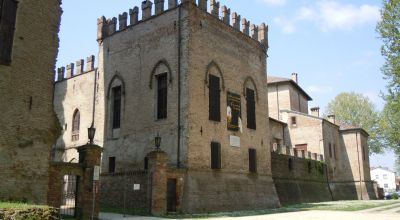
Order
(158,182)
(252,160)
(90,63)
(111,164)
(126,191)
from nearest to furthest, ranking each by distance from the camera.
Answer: (158,182), (126,191), (111,164), (252,160), (90,63)

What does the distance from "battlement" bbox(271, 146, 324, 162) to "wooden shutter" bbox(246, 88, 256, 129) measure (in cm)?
486

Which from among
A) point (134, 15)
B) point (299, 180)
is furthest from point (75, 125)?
point (299, 180)

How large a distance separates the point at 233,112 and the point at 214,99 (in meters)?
1.77

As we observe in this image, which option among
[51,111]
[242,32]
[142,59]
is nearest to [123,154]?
[142,59]

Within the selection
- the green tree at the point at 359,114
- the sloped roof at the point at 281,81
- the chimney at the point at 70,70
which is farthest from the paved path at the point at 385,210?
the green tree at the point at 359,114

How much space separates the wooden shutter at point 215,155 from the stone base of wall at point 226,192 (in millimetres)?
386

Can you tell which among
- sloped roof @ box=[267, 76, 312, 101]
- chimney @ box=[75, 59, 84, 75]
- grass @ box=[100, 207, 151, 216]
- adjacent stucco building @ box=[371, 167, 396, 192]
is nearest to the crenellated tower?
grass @ box=[100, 207, 151, 216]

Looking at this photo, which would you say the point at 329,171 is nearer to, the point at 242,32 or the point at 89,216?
the point at 242,32

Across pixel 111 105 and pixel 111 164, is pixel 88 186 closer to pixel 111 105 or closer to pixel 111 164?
pixel 111 164

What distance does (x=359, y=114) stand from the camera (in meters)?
52.6

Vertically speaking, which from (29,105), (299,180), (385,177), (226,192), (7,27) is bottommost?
(226,192)

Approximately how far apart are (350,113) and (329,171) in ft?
61.0

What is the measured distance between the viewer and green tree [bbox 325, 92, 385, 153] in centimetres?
5116

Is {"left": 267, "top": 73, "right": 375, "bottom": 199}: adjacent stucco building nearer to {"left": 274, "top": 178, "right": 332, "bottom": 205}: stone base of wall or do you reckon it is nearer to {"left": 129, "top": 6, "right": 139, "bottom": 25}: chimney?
{"left": 274, "top": 178, "right": 332, "bottom": 205}: stone base of wall
